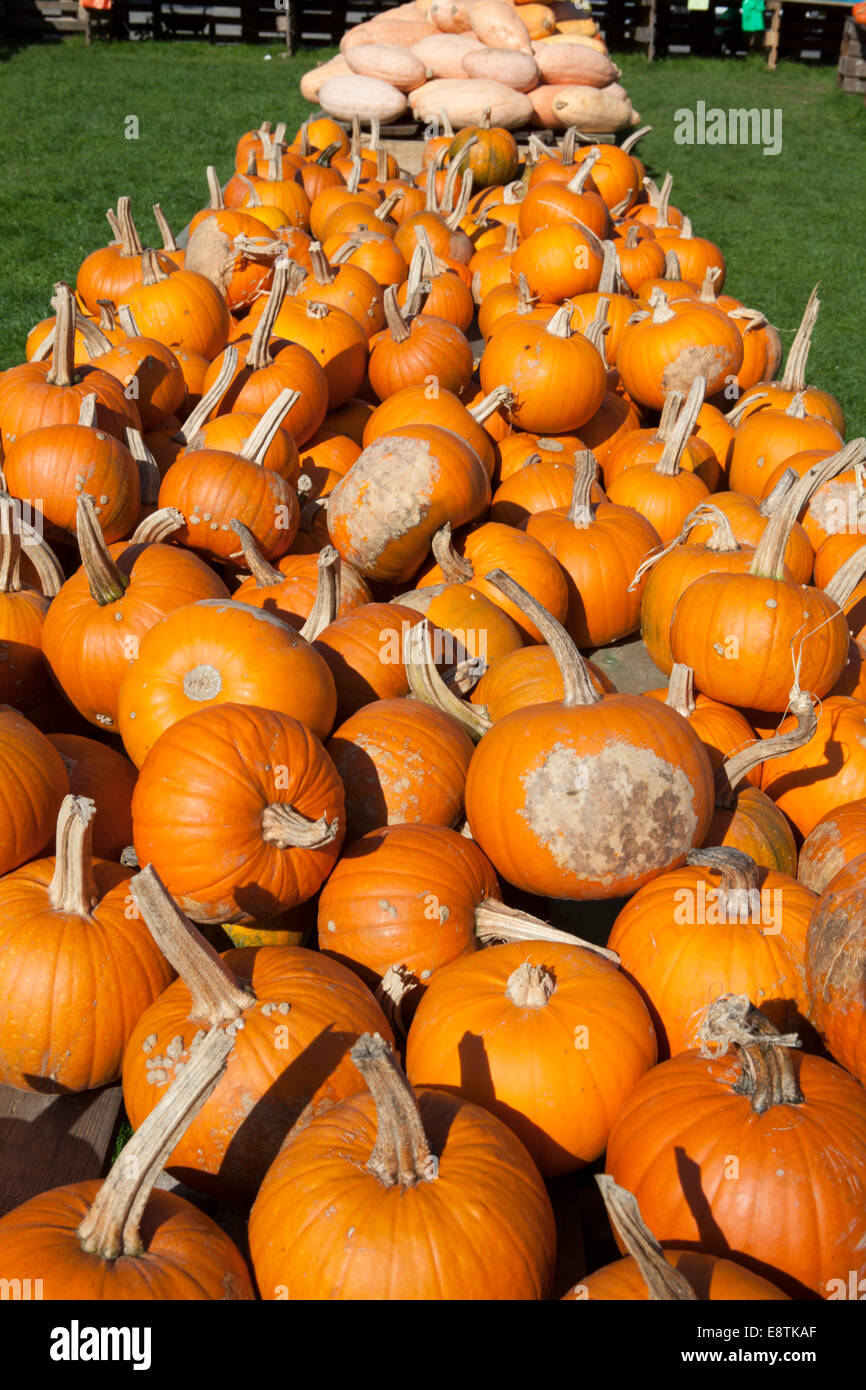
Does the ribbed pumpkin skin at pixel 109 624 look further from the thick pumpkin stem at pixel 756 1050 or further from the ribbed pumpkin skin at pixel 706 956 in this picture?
the thick pumpkin stem at pixel 756 1050

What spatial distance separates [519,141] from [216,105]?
21.3 feet

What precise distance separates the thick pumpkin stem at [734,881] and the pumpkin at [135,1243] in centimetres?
112

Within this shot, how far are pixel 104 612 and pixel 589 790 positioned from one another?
1561 millimetres

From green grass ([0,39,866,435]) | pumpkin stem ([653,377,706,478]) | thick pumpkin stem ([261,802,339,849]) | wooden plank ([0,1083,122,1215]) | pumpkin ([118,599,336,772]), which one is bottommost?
wooden plank ([0,1083,122,1215])

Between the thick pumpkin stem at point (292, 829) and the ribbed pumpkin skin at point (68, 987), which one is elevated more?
the thick pumpkin stem at point (292, 829)

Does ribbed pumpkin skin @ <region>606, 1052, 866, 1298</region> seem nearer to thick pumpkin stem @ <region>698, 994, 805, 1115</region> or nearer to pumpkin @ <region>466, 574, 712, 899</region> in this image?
thick pumpkin stem @ <region>698, 994, 805, 1115</region>

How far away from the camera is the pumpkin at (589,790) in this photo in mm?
2447

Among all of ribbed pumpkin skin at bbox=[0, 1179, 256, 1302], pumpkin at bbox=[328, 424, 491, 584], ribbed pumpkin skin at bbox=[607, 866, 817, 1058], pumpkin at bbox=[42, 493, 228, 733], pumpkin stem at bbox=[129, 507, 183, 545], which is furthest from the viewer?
pumpkin at bbox=[328, 424, 491, 584]

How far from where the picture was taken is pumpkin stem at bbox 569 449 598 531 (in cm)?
390

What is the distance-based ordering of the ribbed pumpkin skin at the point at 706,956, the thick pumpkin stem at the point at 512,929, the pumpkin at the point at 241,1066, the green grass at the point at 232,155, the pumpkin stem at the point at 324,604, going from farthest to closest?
the green grass at the point at 232,155, the pumpkin stem at the point at 324,604, the thick pumpkin stem at the point at 512,929, the ribbed pumpkin skin at the point at 706,956, the pumpkin at the point at 241,1066

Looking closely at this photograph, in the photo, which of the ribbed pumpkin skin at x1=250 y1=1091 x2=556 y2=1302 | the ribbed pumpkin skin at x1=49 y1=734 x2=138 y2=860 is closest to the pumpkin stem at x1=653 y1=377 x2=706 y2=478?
the ribbed pumpkin skin at x1=49 y1=734 x2=138 y2=860

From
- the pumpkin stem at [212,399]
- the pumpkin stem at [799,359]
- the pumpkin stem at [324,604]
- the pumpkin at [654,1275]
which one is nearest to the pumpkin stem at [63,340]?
the pumpkin stem at [212,399]

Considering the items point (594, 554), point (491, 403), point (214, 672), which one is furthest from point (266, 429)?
point (214, 672)

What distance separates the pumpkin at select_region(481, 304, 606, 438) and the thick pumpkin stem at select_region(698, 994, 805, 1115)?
10.8ft
